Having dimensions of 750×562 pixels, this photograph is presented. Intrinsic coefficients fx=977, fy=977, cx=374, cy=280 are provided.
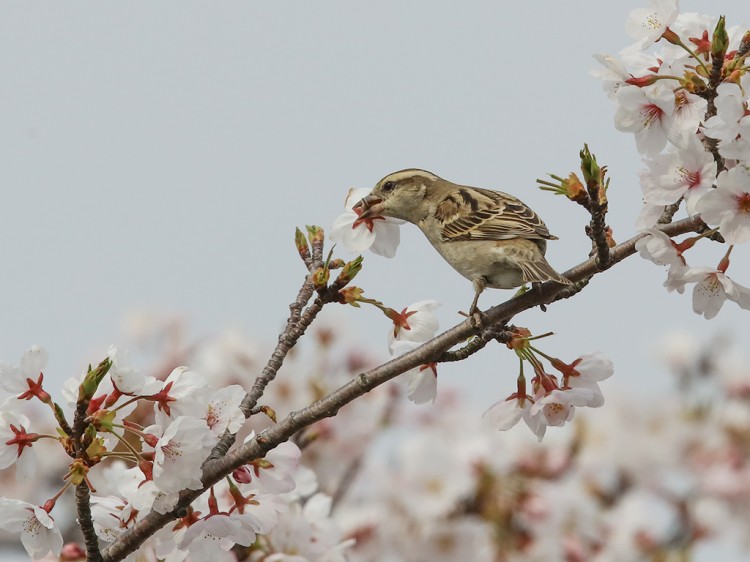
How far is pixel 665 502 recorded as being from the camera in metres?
9.23

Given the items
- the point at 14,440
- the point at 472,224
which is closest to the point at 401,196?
the point at 472,224

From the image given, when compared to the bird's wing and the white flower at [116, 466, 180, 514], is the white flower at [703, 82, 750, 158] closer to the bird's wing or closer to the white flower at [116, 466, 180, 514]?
the bird's wing

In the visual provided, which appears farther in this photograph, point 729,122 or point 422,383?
point 422,383

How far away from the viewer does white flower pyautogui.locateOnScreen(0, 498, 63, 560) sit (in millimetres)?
2594

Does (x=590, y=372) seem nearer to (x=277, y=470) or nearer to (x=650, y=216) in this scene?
(x=650, y=216)

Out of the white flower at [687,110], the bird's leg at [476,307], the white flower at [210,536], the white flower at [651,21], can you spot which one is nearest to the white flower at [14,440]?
the white flower at [210,536]

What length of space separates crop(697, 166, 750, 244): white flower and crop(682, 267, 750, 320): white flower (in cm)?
15

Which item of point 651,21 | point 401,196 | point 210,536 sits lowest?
point 210,536

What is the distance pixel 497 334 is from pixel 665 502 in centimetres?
714

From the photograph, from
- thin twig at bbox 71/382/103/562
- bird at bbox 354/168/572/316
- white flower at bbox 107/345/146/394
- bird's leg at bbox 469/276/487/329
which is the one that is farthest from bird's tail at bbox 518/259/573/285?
thin twig at bbox 71/382/103/562

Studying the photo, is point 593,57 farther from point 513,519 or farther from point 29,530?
point 513,519

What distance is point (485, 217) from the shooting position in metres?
4.05

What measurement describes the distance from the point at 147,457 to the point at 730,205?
1.69 meters

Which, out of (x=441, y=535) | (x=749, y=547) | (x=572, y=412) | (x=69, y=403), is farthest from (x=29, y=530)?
(x=749, y=547)
